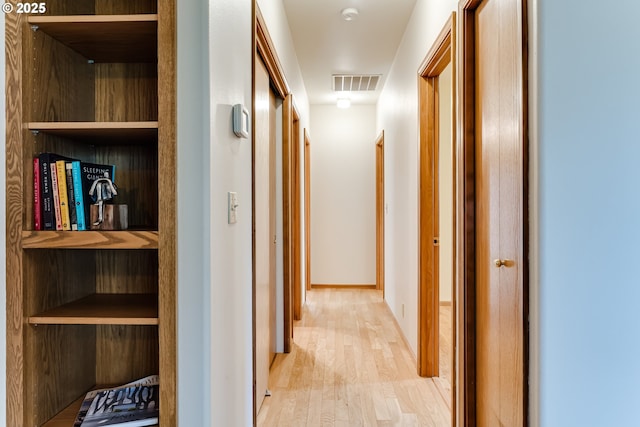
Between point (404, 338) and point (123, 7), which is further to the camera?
point (404, 338)

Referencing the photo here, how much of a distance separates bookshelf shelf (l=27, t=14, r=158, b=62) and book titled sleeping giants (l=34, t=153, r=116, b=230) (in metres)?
0.37

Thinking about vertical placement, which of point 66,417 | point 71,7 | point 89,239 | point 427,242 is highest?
point 71,7

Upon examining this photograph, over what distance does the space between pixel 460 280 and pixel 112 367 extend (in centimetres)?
145

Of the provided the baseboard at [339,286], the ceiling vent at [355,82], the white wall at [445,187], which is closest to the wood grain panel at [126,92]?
the ceiling vent at [355,82]

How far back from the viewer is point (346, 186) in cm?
540

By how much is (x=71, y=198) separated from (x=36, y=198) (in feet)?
0.30

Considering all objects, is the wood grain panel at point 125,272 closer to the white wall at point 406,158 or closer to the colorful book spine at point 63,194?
the colorful book spine at point 63,194

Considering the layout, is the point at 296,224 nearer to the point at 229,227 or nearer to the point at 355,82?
the point at 355,82

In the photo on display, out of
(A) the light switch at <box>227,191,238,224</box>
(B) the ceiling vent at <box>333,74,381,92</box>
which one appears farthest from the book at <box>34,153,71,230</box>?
(B) the ceiling vent at <box>333,74,381,92</box>

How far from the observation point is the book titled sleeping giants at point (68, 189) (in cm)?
116

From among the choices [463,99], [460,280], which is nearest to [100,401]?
[460,280]

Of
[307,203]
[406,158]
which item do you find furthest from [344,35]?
[307,203]

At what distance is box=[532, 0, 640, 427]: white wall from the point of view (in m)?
1.11

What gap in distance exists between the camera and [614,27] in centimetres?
111
